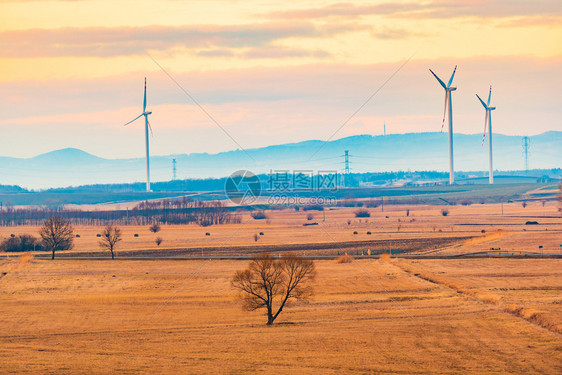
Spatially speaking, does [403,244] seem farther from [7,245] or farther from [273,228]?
[7,245]

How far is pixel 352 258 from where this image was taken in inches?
3826

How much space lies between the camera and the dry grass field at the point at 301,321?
45.2 m

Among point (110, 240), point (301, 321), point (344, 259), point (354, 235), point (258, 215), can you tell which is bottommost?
point (301, 321)

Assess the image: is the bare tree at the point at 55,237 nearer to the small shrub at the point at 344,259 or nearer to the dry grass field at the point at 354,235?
the dry grass field at the point at 354,235

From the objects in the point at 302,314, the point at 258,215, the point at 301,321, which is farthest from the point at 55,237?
the point at 258,215

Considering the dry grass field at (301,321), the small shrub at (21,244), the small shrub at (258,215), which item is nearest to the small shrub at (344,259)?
the dry grass field at (301,321)

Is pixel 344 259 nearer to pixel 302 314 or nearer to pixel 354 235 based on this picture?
pixel 302 314

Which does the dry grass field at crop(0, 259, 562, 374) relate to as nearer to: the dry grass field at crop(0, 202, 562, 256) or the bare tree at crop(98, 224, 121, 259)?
the bare tree at crop(98, 224, 121, 259)

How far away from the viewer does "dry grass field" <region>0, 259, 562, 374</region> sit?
45.2 m

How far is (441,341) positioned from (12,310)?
39755 mm

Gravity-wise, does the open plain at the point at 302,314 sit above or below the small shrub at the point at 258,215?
below

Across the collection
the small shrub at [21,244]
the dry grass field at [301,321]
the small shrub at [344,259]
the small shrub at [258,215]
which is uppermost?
the small shrub at [258,215]

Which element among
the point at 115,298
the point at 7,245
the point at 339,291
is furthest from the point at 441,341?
the point at 7,245

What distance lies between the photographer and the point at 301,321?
196ft
